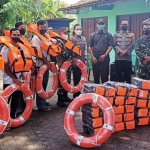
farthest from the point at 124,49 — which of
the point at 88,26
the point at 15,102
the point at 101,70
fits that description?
the point at 88,26

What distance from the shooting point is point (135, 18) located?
10.1 m

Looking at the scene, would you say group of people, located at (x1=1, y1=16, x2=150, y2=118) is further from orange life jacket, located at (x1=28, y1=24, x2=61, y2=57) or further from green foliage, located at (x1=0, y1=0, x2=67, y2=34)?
green foliage, located at (x1=0, y1=0, x2=67, y2=34)

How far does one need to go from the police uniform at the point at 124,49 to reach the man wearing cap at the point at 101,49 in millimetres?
201

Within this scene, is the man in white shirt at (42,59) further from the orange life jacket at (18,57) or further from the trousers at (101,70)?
the trousers at (101,70)

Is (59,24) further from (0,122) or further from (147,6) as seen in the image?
(0,122)

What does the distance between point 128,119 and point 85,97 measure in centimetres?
98

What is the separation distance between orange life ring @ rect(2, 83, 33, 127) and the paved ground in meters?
0.12

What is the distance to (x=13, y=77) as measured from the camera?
484 cm

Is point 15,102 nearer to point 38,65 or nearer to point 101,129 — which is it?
point 38,65

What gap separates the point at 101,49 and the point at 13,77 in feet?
8.62

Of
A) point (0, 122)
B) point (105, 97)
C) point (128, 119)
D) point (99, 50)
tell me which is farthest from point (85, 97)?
point (99, 50)

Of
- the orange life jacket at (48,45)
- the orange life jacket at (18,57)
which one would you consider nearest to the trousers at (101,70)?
the orange life jacket at (48,45)

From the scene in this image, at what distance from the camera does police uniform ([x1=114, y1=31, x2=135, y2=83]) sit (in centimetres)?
679

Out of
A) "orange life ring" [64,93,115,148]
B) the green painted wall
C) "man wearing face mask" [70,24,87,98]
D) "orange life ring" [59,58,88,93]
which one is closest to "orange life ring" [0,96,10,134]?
"orange life ring" [64,93,115,148]
